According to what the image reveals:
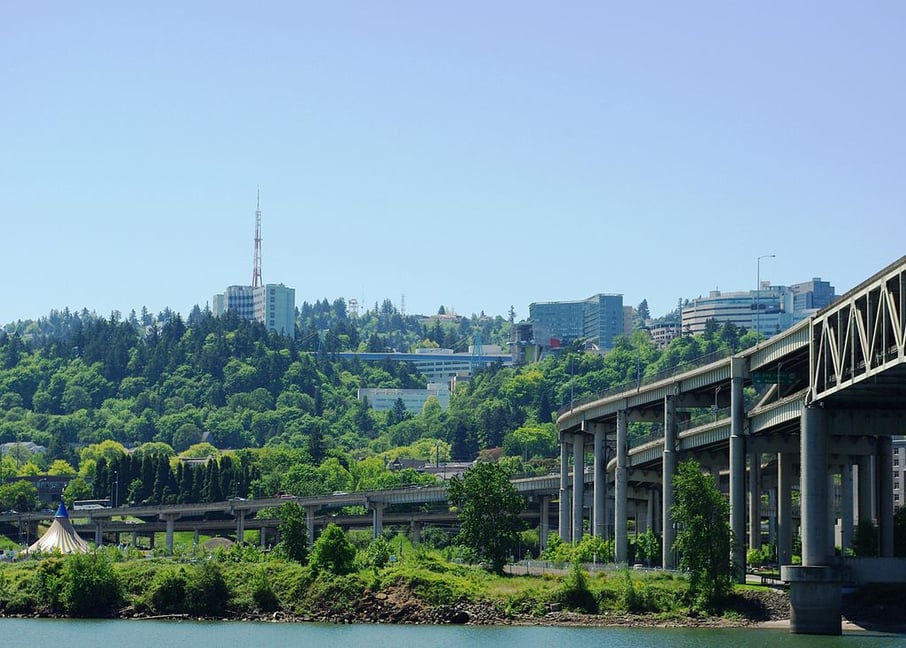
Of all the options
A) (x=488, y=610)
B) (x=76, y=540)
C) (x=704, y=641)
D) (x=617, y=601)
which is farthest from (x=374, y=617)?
(x=76, y=540)

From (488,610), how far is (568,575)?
803 centimetres

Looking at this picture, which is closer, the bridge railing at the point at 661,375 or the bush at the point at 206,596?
the bush at the point at 206,596

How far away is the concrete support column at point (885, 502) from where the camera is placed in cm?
12788

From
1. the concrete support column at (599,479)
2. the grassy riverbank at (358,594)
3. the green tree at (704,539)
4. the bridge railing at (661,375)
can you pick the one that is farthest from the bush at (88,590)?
the concrete support column at (599,479)

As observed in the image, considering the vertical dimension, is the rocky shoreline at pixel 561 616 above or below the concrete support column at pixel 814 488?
below

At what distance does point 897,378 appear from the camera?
345ft

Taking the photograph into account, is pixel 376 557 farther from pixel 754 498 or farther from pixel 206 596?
pixel 754 498

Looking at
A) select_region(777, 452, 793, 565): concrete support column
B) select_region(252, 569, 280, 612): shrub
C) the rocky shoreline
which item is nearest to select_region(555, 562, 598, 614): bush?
the rocky shoreline

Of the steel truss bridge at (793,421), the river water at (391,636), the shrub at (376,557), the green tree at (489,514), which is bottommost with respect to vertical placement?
the river water at (391,636)

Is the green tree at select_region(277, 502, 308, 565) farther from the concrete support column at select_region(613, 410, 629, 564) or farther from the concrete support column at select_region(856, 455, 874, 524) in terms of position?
the concrete support column at select_region(856, 455, 874, 524)

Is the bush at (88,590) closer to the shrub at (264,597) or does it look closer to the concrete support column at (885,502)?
the shrub at (264,597)

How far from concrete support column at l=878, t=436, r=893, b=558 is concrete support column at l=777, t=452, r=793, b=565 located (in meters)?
6.78

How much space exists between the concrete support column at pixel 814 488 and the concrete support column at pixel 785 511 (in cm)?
1560

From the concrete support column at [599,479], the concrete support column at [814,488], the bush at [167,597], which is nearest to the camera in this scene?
the concrete support column at [814,488]
